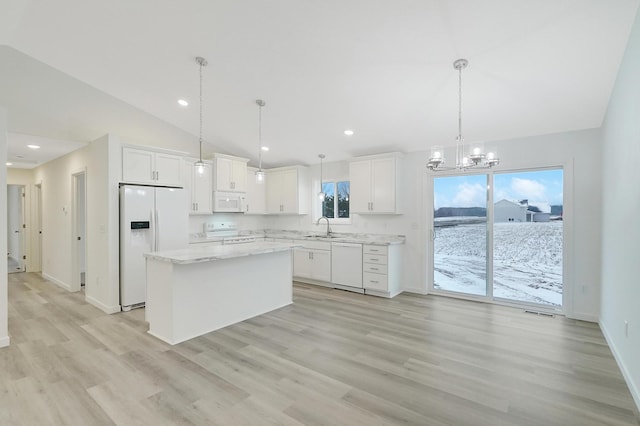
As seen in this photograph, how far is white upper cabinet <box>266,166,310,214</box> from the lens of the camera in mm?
6613

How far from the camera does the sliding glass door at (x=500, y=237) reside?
14.2ft

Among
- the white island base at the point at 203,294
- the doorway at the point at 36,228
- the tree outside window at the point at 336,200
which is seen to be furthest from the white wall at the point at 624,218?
the doorway at the point at 36,228

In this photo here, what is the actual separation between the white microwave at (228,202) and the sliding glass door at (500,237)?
3.76 m

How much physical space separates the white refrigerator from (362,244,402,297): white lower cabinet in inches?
121

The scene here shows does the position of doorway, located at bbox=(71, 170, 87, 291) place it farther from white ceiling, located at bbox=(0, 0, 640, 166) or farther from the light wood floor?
the light wood floor

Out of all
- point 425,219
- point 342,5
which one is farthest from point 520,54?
point 425,219

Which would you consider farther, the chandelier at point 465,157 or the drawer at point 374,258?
the drawer at point 374,258

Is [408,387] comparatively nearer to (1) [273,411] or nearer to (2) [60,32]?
(1) [273,411]

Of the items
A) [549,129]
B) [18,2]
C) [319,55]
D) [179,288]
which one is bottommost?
[179,288]

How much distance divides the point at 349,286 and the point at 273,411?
346 centimetres

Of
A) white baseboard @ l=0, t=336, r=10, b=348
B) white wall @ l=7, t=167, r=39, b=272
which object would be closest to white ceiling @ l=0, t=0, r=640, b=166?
white baseboard @ l=0, t=336, r=10, b=348

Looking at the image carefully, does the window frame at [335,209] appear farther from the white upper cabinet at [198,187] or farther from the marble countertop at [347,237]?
the white upper cabinet at [198,187]

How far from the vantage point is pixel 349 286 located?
18.0ft

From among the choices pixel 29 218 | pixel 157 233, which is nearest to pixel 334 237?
pixel 157 233
